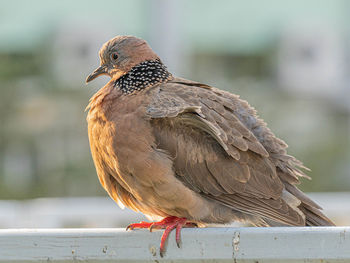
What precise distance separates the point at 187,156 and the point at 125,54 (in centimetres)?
75

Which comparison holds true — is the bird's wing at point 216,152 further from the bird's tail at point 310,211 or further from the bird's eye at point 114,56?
the bird's eye at point 114,56

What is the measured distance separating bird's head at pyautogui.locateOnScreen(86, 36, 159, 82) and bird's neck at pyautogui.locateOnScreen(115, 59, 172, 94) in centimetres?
4

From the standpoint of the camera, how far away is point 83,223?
589cm

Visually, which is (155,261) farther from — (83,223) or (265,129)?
(83,223)

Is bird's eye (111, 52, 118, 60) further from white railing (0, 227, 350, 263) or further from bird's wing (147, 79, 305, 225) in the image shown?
white railing (0, 227, 350, 263)

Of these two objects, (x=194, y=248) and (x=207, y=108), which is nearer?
(x=194, y=248)

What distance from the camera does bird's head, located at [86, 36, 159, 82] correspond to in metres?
3.86

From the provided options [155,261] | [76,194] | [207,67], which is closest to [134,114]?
[155,261]

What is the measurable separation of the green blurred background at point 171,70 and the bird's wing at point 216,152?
212 inches

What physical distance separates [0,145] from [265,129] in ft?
23.1

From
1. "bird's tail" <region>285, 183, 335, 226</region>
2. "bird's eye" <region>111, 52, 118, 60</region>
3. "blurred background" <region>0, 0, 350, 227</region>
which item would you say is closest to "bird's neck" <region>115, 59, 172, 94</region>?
"bird's eye" <region>111, 52, 118, 60</region>

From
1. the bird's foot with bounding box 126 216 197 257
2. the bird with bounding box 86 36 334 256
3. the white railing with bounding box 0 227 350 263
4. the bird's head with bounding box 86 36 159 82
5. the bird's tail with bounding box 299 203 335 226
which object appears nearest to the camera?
the white railing with bounding box 0 227 350 263

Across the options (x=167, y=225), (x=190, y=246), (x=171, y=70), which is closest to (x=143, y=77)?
(x=167, y=225)

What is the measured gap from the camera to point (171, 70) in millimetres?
10148
